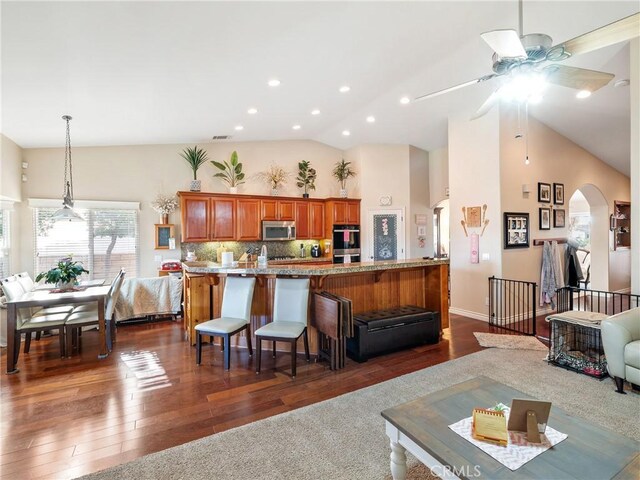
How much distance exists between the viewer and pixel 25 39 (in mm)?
2520

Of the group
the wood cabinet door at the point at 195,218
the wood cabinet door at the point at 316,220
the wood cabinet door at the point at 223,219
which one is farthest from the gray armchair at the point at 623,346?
the wood cabinet door at the point at 195,218

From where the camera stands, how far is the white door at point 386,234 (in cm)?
720

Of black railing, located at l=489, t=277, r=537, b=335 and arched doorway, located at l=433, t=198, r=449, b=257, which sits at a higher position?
arched doorway, located at l=433, t=198, r=449, b=257

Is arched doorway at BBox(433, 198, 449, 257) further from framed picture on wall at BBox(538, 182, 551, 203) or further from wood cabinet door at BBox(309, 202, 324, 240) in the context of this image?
wood cabinet door at BBox(309, 202, 324, 240)

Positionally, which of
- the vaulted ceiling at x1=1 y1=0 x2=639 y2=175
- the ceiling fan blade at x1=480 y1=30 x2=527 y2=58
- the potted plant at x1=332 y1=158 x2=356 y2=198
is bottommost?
the ceiling fan blade at x1=480 y1=30 x2=527 y2=58

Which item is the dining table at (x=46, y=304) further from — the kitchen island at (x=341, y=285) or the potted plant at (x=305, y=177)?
the potted plant at (x=305, y=177)

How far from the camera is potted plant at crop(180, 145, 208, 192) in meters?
6.25

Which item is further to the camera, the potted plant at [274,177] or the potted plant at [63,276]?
the potted plant at [274,177]

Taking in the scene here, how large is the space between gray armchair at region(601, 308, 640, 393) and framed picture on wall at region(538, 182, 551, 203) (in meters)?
3.14

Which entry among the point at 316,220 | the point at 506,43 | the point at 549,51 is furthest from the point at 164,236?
the point at 549,51

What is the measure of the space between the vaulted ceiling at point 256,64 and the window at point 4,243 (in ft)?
4.00

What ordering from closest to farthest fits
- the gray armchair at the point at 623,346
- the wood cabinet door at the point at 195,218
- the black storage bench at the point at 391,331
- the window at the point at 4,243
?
the gray armchair at the point at 623,346 → the black storage bench at the point at 391,331 → the window at the point at 4,243 → the wood cabinet door at the point at 195,218

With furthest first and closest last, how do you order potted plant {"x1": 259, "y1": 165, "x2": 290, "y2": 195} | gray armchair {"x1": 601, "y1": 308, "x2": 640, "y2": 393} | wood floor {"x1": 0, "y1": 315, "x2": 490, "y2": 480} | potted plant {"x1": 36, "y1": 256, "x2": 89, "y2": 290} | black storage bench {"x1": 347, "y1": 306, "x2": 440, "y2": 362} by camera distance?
potted plant {"x1": 259, "y1": 165, "x2": 290, "y2": 195}, potted plant {"x1": 36, "y1": 256, "x2": 89, "y2": 290}, black storage bench {"x1": 347, "y1": 306, "x2": 440, "y2": 362}, gray armchair {"x1": 601, "y1": 308, "x2": 640, "y2": 393}, wood floor {"x1": 0, "y1": 315, "x2": 490, "y2": 480}

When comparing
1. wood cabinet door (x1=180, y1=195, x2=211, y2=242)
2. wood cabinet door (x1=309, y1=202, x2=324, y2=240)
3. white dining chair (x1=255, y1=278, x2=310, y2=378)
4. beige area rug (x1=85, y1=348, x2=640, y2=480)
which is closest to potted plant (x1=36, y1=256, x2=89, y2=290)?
wood cabinet door (x1=180, y1=195, x2=211, y2=242)
